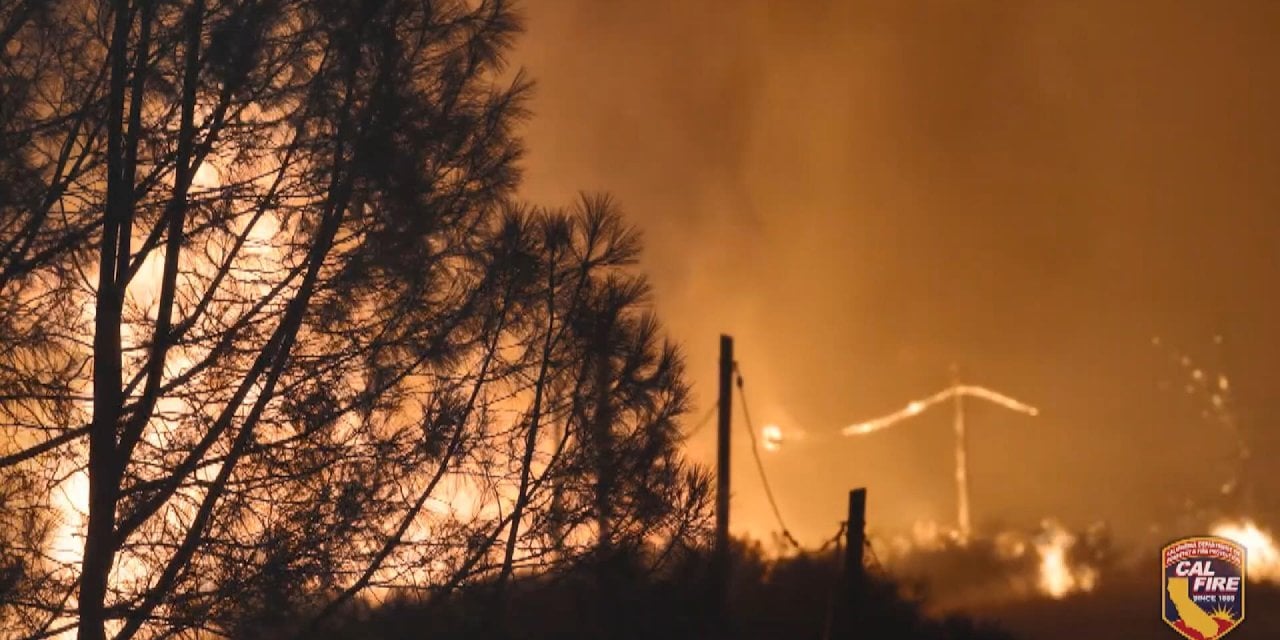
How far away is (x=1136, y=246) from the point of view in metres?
42.1

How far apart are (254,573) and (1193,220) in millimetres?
38913

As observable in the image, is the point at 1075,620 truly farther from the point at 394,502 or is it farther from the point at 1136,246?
the point at 1136,246

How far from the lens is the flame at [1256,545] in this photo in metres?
25.0

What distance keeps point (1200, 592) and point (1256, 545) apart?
18534mm

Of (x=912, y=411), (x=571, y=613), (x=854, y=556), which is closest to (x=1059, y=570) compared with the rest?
(x=854, y=556)

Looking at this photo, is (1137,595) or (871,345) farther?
(871,345)

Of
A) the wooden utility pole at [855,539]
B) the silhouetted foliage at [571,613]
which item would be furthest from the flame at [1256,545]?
the silhouetted foliage at [571,613]

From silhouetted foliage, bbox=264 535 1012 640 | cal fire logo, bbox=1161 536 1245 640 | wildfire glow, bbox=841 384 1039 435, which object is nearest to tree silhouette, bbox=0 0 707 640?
silhouetted foliage, bbox=264 535 1012 640

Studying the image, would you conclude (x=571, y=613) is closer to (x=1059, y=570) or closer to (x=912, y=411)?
(x=1059, y=570)

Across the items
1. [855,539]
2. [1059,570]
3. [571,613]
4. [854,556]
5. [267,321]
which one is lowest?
[571,613]

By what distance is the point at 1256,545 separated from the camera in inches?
1258

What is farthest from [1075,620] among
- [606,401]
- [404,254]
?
[404,254]

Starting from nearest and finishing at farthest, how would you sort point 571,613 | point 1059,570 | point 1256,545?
1. point 571,613
2. point 1059,570
3. point 1256,545

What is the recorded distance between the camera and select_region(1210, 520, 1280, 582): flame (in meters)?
25.0
